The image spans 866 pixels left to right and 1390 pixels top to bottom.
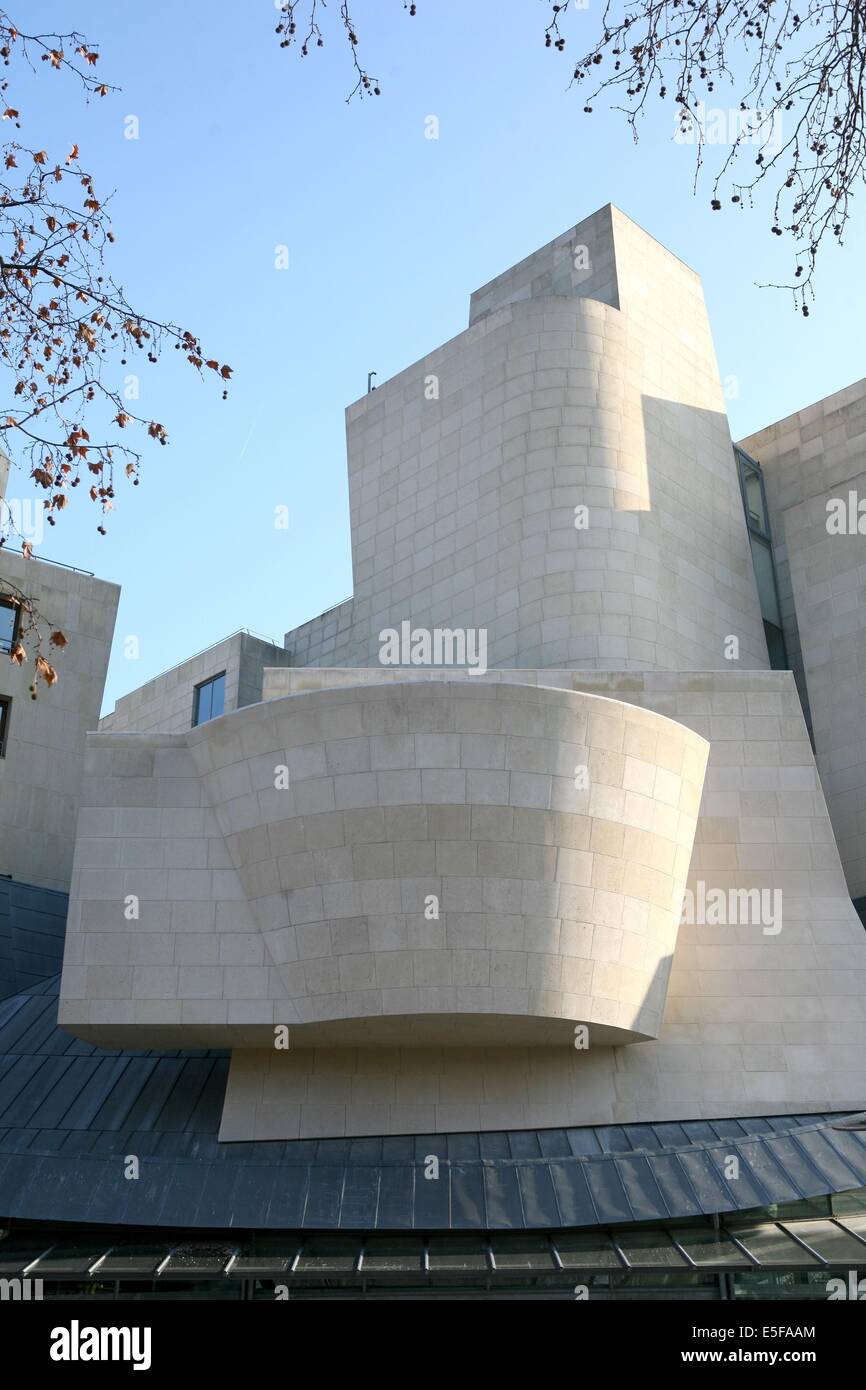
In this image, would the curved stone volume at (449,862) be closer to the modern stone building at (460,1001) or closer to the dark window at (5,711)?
the modern stone building at (460,1001)

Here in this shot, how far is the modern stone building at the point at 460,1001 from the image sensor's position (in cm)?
2219

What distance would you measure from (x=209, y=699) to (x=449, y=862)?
76.6 ft

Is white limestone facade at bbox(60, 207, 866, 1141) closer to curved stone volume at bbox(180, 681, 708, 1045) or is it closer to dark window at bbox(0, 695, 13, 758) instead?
curved stone volume at bbox(180, 681, 708, 1045)

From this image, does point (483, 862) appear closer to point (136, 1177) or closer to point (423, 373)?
point (136, 1177)

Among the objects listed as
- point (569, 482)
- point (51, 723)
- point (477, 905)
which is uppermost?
point (569, 482)

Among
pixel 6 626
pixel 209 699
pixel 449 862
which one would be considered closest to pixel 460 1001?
pixel 449 862

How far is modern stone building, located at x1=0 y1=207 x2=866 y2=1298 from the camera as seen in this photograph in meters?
22.2

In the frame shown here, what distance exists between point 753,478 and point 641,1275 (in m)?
24.8

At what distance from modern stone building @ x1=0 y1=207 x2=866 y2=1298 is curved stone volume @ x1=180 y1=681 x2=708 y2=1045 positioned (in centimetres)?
5

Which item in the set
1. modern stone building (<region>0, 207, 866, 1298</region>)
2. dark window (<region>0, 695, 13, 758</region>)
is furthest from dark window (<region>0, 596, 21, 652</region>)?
modern stone building (<region>0, 207, 866, 1298</region>)

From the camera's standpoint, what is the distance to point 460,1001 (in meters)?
23.6

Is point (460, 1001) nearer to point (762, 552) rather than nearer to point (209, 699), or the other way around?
point (762, 552)

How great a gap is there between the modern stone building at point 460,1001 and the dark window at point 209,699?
16395 millimetres
